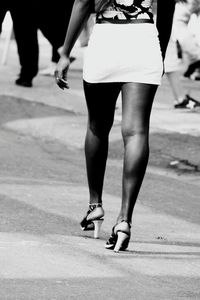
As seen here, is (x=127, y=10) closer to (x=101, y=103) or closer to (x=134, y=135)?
(x=101, y=103)

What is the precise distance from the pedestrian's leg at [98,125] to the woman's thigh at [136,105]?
10 centimetres

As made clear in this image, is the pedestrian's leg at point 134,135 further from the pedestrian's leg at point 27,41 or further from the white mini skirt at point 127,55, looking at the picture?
the pedestrian's leg at point 27,41

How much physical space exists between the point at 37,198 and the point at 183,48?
8235mm

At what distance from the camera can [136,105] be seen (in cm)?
603

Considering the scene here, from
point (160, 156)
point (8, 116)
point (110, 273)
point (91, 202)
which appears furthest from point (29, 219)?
point (8, 116)

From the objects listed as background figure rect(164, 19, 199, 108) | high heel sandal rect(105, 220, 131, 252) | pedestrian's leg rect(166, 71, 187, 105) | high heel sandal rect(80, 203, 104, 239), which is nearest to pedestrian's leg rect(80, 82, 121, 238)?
high heel sandal rect(80, 203, 104, 239)

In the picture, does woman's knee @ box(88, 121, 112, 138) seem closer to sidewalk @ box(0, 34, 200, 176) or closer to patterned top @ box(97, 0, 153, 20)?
patterned top @ box(97, 0, 153, 20)

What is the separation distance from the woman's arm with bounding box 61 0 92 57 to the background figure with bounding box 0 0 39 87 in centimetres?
725

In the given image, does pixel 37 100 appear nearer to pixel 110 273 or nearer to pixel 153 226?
pixel 153 226

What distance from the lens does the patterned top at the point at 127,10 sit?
6066 millimetres

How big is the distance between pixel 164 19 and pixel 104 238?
→ 1218 mm

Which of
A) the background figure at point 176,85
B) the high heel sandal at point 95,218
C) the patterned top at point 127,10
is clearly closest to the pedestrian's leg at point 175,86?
the background figure at point 176,85

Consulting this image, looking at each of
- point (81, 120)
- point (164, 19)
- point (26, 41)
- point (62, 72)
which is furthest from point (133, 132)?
point (26, 41)

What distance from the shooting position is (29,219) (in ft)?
22.3
